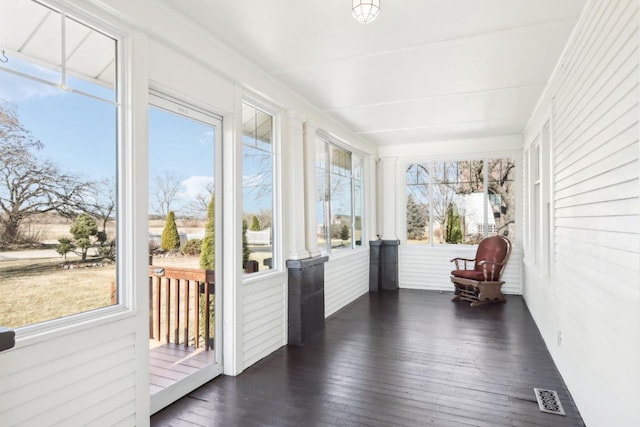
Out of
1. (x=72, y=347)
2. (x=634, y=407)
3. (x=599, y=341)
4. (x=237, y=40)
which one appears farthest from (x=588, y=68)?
(x=72, y=347)

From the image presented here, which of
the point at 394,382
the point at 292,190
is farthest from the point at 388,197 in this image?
the point at 394,382

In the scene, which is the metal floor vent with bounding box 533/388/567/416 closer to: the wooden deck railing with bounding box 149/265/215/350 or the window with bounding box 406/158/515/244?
the wooden deck railing with bounding box 149/265/215/350

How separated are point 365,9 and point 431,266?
565cm

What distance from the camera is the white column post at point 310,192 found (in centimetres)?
438

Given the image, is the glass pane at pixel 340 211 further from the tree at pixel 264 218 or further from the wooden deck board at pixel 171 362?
the wooden deck board at pixel 171 362

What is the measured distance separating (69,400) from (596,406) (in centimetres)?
290

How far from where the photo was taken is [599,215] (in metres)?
2.17

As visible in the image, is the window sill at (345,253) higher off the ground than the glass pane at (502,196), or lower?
lower

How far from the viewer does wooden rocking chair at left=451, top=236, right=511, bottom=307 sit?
595 cm

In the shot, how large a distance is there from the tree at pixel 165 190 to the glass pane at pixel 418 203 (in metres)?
5.21

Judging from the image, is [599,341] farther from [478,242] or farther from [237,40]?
[478,242]

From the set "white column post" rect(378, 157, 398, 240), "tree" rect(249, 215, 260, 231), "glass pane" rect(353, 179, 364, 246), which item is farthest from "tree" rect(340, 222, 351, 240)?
"tree" rect(249, 215, 260, 231)

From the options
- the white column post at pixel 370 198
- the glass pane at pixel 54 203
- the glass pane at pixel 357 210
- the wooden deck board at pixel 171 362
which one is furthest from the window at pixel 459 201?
the glass pane at pixel 54 203

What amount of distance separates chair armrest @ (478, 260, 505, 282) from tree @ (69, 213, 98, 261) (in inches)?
211
